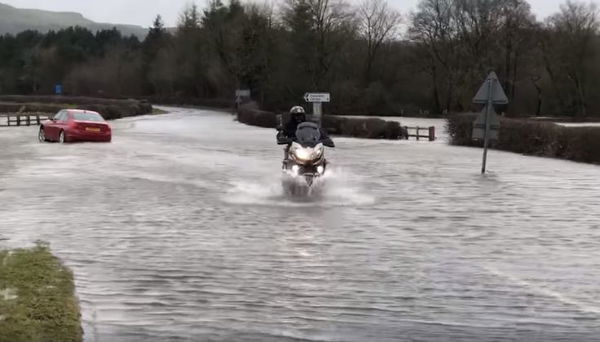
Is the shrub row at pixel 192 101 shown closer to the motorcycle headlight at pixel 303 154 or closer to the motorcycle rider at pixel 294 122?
the motorcycle rider at pixel 294 122

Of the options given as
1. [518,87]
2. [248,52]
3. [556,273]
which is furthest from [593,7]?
[556,273]

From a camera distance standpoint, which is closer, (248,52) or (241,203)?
(241,203)

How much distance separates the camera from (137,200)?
14.1m

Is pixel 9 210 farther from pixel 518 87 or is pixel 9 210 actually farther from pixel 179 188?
pixel 518 87

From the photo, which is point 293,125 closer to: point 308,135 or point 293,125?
point 293,125

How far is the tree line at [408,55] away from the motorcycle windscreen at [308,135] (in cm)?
6601

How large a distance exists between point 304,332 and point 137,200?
28.0 ft

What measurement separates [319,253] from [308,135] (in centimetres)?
601

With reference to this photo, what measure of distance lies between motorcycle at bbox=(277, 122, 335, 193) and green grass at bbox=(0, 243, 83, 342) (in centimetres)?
681

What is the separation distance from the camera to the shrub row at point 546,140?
2539cm

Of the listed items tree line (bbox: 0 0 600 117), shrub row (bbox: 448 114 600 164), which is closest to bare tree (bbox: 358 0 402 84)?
tree line (bbox: 0 0 600 117)

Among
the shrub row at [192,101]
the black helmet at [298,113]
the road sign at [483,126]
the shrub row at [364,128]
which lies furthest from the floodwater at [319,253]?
the shrub row at [192,101]

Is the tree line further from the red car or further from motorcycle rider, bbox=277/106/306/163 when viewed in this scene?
motorcycle rider, bbox=277/106/306/163

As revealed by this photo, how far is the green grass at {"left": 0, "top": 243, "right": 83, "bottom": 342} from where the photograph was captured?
5809 mm
